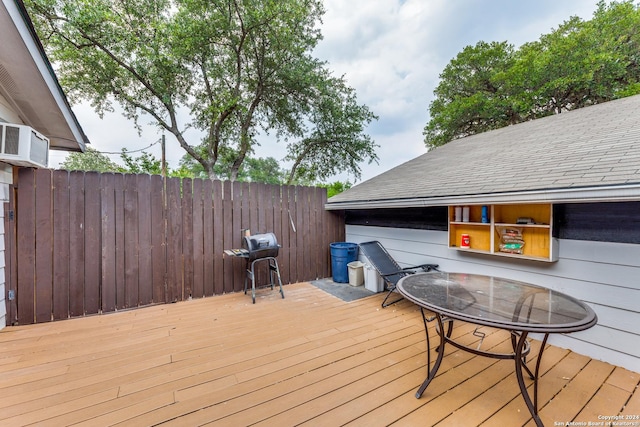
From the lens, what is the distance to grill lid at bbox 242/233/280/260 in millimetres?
3846

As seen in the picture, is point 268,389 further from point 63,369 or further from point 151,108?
point 151,108

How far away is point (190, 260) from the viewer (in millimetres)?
3887

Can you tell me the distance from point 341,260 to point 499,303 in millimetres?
3148

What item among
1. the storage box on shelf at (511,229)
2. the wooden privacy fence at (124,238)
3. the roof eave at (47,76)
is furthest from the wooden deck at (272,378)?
the roof eave at (47,76)

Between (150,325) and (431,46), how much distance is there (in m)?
9.95

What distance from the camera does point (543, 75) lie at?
1010 centimetres

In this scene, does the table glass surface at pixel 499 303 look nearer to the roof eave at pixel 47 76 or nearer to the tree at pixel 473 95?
the roof eave at pixel 47 76

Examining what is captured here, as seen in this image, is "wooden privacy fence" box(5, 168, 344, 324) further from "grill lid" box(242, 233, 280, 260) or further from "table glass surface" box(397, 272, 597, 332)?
"table glass surface" box(397, 272, 597, 332)

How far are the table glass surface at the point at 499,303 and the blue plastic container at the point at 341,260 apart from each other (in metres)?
2.43

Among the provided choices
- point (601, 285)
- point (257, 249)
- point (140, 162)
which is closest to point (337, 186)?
point (257, 249)

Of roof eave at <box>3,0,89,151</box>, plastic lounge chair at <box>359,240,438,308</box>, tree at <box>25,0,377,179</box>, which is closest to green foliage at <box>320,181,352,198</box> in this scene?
tree at <box>25,0,377,179</box>

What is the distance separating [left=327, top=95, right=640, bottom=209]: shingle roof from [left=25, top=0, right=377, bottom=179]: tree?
20.5 ft

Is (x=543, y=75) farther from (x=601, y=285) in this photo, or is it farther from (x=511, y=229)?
(x=601, y=285)

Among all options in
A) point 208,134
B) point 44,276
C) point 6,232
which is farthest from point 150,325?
point 208,134
